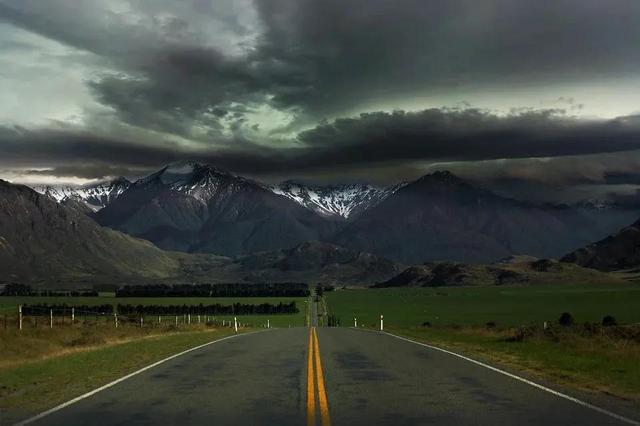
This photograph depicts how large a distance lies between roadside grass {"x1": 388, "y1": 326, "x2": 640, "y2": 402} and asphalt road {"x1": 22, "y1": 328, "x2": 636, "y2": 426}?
1.75 m

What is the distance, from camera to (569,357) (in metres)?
26.7

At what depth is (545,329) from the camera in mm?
39062

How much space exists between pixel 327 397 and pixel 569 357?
13.5m

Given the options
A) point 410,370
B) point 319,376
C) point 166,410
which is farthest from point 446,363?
point 166,410

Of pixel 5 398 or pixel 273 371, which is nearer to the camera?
pixel 5 398

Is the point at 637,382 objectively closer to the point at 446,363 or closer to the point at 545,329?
the point at 446,363

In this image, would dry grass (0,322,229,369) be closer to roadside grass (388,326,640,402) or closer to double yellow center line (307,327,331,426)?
double yellow center line (307,327,331,426)

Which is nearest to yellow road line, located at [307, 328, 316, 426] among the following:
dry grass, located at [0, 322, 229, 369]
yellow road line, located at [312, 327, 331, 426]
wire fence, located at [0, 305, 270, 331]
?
yellow road line, located at [312, 327, 331, 426]

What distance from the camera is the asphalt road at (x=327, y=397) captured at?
13.9 metres

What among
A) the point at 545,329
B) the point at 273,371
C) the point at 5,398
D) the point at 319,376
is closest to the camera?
the point at 5,398

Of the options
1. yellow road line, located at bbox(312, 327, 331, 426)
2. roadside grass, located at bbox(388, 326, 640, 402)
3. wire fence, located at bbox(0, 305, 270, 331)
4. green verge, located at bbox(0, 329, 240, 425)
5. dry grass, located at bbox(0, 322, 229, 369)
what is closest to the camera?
yellow road line, located at bbox(312, 327, 331, 426)

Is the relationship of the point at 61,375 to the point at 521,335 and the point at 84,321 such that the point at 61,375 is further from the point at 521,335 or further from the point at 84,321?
the point at 84,321

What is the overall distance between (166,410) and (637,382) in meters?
12.2

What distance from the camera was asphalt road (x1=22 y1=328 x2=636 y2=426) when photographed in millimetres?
13930
